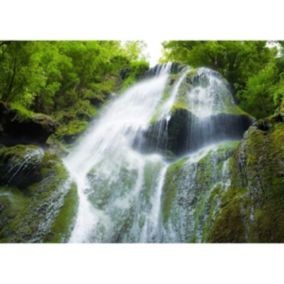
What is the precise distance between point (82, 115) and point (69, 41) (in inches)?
61.1

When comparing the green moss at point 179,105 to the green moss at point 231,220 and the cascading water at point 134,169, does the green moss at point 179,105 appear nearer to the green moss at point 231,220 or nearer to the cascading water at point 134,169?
the cascading water at point 134,169

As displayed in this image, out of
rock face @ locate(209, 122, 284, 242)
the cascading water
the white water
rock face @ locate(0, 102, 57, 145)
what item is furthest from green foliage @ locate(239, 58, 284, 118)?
rock face @ locate(0, 102, 57, 145)

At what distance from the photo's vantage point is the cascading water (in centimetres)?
416

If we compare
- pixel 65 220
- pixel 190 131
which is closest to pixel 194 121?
pixel 190 131

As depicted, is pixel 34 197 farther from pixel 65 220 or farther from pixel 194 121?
pixel 194 121

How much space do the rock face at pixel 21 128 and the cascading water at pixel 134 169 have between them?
55cm

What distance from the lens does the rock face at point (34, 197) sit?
13.5 feet

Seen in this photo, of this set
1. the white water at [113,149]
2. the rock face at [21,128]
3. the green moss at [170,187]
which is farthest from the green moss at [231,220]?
the rock face at [21,128]

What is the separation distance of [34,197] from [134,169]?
135cm

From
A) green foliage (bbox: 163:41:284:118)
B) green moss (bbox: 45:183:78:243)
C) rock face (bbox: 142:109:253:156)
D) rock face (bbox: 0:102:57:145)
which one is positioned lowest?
green moss (bbox: 45:183:78:243)

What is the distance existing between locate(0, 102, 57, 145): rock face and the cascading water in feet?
1.81

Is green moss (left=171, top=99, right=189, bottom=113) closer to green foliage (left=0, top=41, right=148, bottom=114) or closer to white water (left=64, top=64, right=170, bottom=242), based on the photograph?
white water (left=64, top=64, right=170, bottom=242)

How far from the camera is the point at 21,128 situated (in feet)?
16.5
